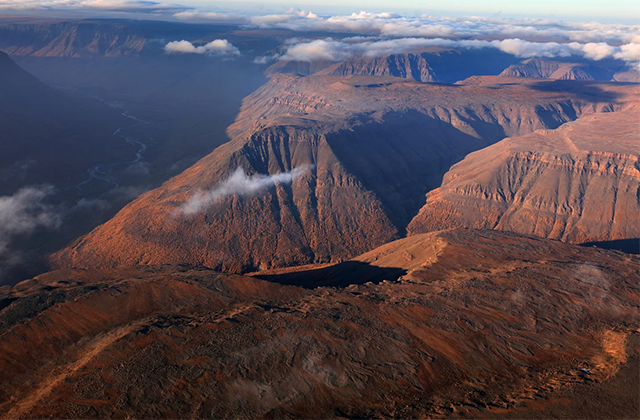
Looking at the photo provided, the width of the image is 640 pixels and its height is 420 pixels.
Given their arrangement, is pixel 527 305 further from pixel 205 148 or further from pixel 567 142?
pixel 205 148

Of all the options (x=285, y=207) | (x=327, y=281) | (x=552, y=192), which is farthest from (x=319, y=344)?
(x=552, y=192)

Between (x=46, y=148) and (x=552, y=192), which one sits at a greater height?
(x=552, y=192)

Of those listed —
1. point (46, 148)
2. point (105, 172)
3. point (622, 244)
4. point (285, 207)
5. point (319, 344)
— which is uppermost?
point (319, 344)

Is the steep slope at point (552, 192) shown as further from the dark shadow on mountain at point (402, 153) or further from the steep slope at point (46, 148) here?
the steep slope at point (46, 148)

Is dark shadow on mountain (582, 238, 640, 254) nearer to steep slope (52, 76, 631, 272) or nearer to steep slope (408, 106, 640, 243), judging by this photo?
steep slope (408, 106, 640, 243)

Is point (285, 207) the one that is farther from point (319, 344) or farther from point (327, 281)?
point (319, 344)

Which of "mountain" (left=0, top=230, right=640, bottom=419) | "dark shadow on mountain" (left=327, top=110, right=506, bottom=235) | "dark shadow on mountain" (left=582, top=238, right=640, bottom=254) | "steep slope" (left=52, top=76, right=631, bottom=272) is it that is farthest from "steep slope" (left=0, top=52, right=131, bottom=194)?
"dark shadow on mountain" (left=582, top=238, right=640, bottom=254)
